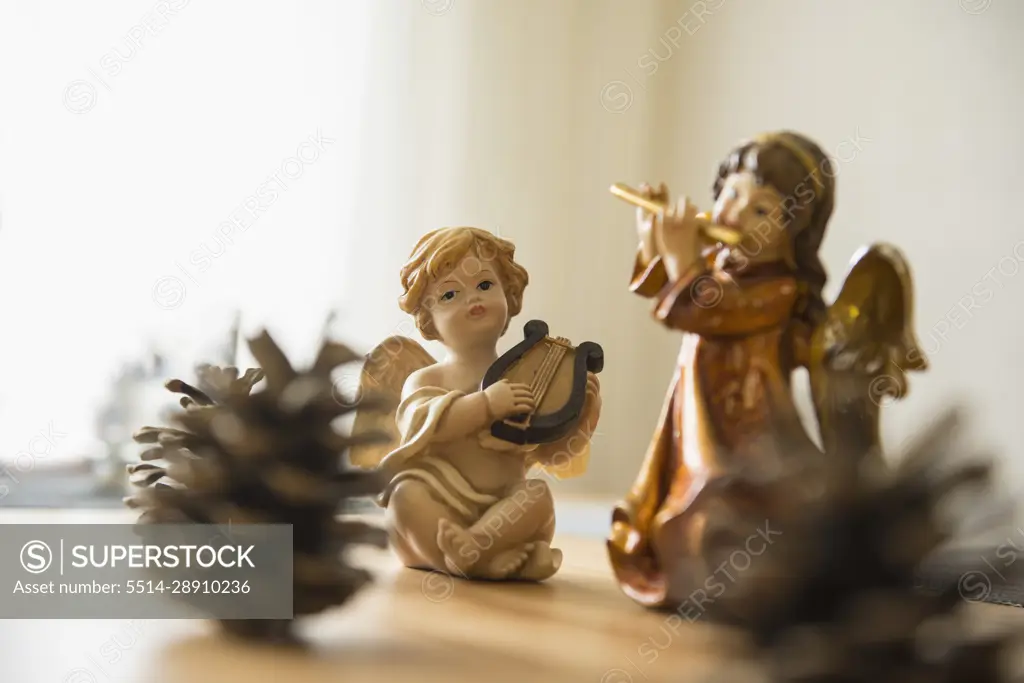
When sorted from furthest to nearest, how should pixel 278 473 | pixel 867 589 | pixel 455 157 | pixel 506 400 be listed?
1. pixel 455 157
2. pixel 506 400
3. pixel 278 473
4. pixel 867 589

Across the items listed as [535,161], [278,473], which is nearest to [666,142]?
[535,161]

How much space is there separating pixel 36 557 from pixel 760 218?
1.91 ft

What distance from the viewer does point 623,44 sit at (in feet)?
7.48

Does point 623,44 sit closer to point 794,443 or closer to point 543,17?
point 543,17

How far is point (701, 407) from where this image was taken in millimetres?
753

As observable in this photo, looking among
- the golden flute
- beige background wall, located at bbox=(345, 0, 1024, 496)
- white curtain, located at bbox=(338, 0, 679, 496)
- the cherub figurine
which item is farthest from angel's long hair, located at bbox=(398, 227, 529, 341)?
white curtain, located at bbox=(338, 0, 679, 496)

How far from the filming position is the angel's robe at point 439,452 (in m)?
0.90

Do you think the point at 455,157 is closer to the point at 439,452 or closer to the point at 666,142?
the point at 666,142

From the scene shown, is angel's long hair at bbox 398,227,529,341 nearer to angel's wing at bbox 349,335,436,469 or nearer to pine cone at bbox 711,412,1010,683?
angel's wing at bbox 349,335,436,469

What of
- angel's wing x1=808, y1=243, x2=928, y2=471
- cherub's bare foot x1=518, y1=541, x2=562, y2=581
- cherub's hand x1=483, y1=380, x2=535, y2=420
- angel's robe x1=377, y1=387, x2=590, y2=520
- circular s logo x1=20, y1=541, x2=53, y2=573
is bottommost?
cherub's bare foot x1=518, y1=541, x2=562, y2=581

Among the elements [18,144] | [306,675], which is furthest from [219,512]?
[18,144]

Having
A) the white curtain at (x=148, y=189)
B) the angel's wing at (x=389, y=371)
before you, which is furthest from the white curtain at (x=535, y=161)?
the angel's wing at (x=389, y=371)

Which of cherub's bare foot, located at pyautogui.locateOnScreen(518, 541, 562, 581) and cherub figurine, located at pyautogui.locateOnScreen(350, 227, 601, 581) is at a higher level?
cherub figurine, located at pyautogui.locateOnScreen(350, 227, 601, 581)

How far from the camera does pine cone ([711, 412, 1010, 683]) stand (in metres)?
0.42
